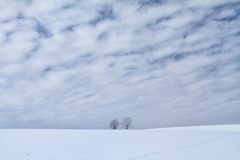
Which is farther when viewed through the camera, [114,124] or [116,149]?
[114,124]

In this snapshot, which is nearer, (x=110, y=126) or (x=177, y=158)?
(x=177, y=158)

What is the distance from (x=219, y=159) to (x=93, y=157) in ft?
15.6

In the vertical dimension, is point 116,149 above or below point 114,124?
below

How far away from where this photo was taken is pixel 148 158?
25.1 feet

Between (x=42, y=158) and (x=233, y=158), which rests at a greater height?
(x=42, y=158)

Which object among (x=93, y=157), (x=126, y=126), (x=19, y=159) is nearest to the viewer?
(x=19, y=159)

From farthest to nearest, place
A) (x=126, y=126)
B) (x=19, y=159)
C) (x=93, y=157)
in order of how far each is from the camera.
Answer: (x=126, y=126) < (x=93, y=157) < (x=19, y=159)

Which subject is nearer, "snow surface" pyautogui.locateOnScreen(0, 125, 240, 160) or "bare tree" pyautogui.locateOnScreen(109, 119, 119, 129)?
"snow surface" pyautogui.locateOnScreen(0, 125, 240, 160)

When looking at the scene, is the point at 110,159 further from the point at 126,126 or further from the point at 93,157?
the point at 126,126

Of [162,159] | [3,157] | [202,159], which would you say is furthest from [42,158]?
[202,159]

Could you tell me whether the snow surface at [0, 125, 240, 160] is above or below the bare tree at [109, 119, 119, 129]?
below

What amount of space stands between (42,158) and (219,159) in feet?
21.7

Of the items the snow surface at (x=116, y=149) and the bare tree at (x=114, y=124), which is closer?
the snow surface at (x=116, y=149)

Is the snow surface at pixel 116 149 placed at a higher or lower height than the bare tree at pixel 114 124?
lower
